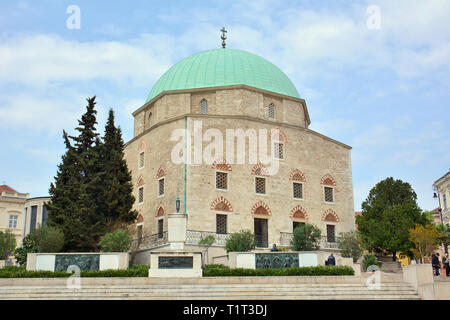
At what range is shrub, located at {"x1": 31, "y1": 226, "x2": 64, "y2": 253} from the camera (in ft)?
59.6

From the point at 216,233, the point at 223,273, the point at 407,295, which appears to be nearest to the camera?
the point at 407,295

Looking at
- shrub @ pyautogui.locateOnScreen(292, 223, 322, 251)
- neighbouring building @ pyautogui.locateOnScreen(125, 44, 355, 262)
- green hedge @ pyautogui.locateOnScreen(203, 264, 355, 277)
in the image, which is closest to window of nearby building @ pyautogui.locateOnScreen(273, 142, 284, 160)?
neighbouring building @ pyautogui.locateOnScreen(125, 44, 355, 262)

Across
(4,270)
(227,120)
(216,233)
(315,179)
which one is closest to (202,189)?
(216,233)

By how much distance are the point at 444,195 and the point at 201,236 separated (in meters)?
22.8

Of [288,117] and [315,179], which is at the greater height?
[288,117]

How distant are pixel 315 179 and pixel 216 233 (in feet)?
20.7

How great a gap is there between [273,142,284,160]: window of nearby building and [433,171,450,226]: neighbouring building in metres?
16.4

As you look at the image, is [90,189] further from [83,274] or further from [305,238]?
[305,238]

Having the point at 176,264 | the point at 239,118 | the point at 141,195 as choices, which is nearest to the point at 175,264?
the point at 176,264

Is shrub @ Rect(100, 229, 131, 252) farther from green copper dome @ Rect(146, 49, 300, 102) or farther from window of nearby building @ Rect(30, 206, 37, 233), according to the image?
window of nearby building @ Rect(30, 206, 37, 233)

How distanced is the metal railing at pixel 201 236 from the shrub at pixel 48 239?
487 cm

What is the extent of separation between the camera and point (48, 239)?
18156 millimetres
